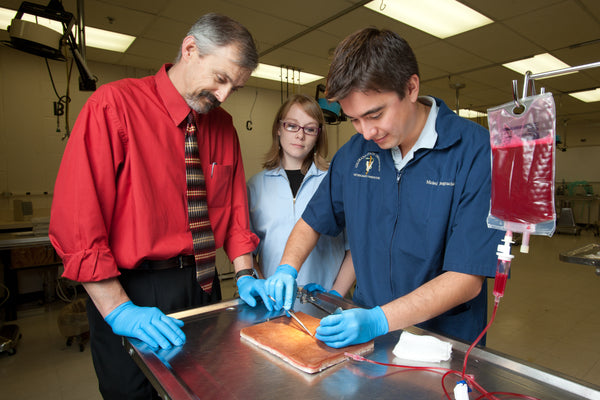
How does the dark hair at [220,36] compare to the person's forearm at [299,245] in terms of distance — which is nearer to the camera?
the dark hair at [220,36]

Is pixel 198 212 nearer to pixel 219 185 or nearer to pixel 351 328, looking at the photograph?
pixel 219 185

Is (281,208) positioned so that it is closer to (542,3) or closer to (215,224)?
(215,224)

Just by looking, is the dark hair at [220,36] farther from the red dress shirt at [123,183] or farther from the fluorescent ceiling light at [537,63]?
the fluorescent ceiling light at [537,63]

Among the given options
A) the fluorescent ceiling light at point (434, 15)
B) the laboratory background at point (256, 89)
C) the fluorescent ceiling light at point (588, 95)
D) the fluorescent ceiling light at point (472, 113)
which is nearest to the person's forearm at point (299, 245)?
the laboratory background at point (256, 89)

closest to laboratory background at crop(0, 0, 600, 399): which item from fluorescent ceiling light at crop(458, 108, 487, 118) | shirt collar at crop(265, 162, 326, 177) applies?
shirt collar at crop(265, 162, 326, 177)

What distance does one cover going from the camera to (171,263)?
3.89 feet

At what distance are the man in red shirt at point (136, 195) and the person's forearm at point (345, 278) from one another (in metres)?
0.61

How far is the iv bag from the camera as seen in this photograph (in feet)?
2.01

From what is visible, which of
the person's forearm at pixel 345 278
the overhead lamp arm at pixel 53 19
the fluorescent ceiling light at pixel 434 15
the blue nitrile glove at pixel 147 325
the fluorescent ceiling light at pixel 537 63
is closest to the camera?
the blue nitrile glove at pixel 147 325

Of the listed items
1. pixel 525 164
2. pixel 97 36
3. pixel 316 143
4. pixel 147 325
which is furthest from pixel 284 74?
pixel 525 164

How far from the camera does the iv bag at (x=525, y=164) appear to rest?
613mm

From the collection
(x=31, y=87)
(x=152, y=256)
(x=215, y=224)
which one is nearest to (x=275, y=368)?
(x=152, y=256)

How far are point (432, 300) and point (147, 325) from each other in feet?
2.33

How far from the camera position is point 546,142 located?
612 millimetres
